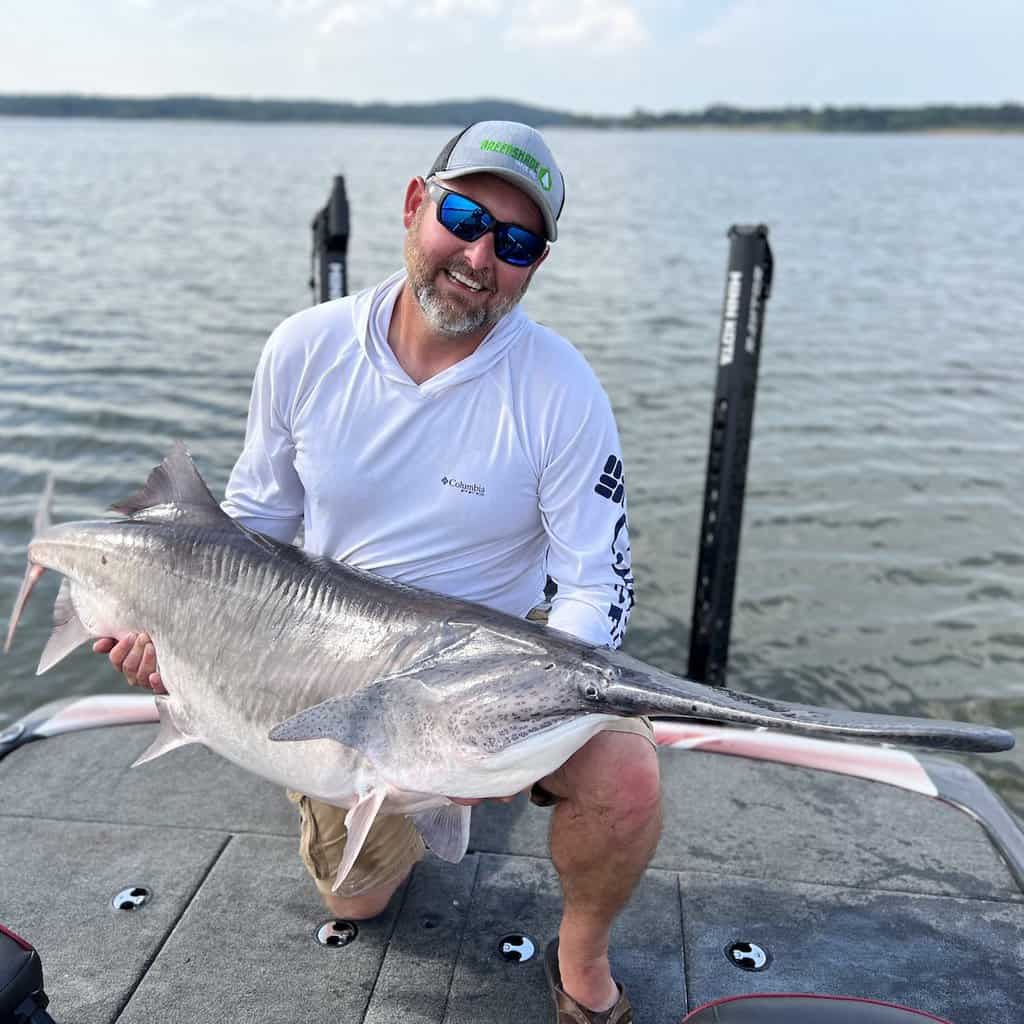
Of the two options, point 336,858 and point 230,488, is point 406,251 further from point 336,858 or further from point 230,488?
point 336,858

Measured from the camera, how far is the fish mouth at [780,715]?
6.02ft

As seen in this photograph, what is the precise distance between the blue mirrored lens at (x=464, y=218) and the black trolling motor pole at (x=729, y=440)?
7.51ft

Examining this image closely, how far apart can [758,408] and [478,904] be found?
9.84 m

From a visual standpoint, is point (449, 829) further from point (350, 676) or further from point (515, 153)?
point (515, 153)

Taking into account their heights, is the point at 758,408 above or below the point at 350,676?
below

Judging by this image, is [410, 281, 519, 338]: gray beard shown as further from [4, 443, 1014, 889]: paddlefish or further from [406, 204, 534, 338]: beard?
[4, 443, 1014, 889]: paddlefish

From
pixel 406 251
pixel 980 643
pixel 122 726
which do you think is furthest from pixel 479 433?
pixel 980 643

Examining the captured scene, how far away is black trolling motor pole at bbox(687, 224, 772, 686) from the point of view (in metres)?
4.91

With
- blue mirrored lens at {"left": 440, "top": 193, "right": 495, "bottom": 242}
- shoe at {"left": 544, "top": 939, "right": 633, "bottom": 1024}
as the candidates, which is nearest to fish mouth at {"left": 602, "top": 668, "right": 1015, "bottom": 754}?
shoe at {"left": 544, "top": 939, "right": 633, "bottom": 1024}

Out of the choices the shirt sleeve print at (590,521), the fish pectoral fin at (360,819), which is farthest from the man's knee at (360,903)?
the shirt sleeve print at (590,521)

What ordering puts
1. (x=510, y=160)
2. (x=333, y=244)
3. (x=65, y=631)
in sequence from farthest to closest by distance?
(x=333, y=244) < (x=65, y=631) < (x=510, y=160)

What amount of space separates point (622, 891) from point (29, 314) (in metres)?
15.0

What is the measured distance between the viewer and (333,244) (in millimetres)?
5543

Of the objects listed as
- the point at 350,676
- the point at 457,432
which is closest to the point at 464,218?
the point at 457,432
